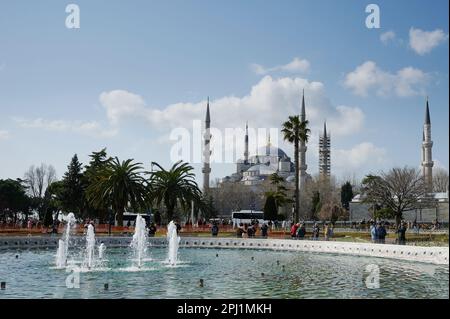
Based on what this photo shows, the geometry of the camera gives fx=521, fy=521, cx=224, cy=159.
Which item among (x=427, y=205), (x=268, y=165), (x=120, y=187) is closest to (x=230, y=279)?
(x=120, y=187)

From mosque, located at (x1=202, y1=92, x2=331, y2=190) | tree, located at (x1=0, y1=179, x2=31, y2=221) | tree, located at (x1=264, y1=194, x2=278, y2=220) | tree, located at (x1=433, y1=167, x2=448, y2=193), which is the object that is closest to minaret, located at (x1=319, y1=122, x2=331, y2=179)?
mosque, located at (x1=202, y1=92, x2=331, y2=190)

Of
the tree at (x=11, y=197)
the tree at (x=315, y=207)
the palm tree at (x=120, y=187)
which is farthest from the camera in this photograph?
the tree at (x=315, y=207)

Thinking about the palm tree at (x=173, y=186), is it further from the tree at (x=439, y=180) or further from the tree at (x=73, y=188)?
the tree at (x=439, y=180)

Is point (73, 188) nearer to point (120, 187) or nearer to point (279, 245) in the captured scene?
point (120, 187)

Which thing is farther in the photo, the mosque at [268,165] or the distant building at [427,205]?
the mosque at [268,165]

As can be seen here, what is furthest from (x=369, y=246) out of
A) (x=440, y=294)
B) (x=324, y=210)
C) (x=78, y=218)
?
(x=324, y=210)

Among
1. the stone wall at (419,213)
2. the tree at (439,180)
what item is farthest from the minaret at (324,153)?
the stone wall at (419,213)

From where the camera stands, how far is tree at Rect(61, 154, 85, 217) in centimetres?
5581

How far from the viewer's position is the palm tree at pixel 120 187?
41.1 meters

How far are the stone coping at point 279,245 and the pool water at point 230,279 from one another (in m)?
1.08

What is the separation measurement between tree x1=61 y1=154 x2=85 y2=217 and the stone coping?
73.5 feet

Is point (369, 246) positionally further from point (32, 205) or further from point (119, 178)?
point (32, 205)

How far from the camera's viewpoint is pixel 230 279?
54.4 feet

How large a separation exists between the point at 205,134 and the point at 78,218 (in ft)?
126
